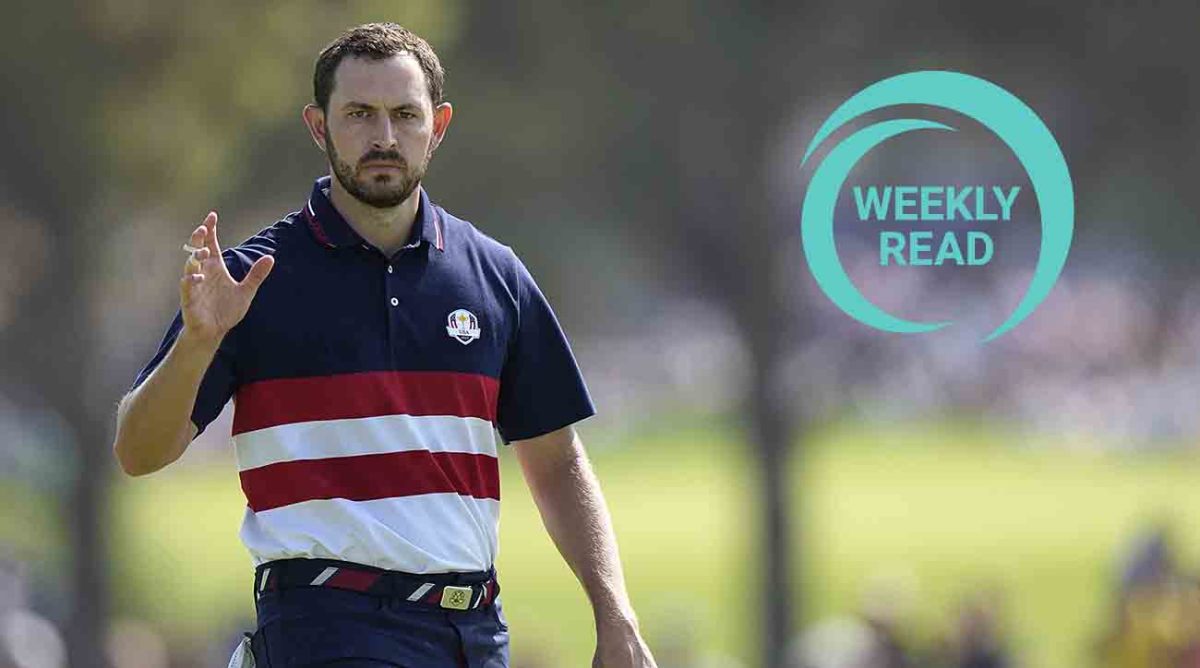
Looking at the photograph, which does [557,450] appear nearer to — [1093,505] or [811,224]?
[811,224]

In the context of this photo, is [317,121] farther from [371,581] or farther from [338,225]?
[371,581]

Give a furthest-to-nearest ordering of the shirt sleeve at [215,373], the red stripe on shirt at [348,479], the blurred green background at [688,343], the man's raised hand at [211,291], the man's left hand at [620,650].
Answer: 1. the blurred green background at [688,343]
2. the man's left hand at [620,650]
3. the red stripe on shirt at [348,479]
4. the shirt sleeve at [215,373]
5. the man's raised hand at [211,291]

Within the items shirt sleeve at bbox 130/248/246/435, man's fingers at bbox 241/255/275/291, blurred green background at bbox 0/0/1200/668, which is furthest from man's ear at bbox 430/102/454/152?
blurred green background at bbox 0/0/1200/668

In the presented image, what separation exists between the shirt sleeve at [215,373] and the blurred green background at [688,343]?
3.21m

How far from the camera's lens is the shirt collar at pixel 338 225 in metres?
3.32

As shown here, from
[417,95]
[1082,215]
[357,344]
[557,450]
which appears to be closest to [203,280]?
[357,344]

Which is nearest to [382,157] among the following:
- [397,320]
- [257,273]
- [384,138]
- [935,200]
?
[384,138]

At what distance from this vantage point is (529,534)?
6.46 m

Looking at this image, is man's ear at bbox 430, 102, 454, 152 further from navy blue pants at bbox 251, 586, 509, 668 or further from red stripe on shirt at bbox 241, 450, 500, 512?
navy blue pants at bbox 251, 586, 509, 668

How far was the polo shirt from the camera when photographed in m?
3.18

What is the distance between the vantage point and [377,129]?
3.26 metres

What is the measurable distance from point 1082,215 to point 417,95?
12.2 feet

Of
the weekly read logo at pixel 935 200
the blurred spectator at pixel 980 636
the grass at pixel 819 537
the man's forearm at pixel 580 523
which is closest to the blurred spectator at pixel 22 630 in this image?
the grass at pixel 819 537

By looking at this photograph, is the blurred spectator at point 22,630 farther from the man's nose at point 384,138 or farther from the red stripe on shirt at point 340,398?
the man's nose at point 384,138
